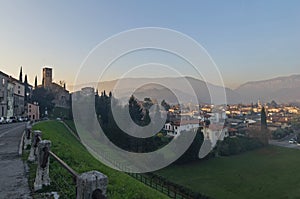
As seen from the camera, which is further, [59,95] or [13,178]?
[59,95]

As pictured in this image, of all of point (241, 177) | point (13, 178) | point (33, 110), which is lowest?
point (241, 177)

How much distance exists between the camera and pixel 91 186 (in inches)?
106

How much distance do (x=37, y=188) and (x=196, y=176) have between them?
26012mm

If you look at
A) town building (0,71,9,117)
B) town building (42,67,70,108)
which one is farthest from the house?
town building (42,67,70,108)

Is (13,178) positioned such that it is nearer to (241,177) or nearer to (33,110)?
(241,177)

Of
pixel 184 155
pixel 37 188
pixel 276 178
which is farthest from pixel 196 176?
pixel 37 188

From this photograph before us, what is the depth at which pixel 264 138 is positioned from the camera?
2125 inches

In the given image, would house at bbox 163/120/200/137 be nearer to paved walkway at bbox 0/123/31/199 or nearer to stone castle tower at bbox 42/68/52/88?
paved walkway at bbox 0/123/31/199

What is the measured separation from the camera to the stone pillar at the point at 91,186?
8.79ft

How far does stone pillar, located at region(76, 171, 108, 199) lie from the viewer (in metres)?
2.68

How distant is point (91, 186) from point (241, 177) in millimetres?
31996

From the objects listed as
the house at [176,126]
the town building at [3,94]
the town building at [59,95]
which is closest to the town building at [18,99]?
the town building at [3,94]

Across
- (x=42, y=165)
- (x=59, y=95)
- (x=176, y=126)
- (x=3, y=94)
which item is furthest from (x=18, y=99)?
(x=42, y=165)

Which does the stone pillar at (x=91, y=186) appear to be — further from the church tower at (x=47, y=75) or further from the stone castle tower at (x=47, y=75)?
the church tower at (x=47, y=75)
